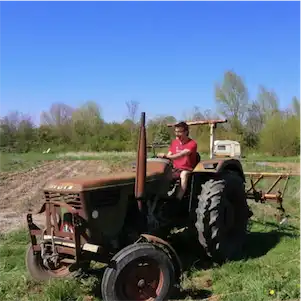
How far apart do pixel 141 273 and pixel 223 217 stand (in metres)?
1.90

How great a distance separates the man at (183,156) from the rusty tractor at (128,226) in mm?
122

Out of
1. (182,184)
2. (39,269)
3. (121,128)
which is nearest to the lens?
(39,269)

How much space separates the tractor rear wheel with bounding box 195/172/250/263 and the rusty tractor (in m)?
0.01

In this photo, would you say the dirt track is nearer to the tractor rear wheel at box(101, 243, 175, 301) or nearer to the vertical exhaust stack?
the vertical exhaust stack

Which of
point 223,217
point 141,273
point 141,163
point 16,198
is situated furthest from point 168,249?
point 16,198

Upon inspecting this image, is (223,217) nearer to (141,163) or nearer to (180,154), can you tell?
(180,154)

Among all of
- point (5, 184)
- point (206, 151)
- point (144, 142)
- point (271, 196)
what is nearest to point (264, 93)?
point (206, 151)

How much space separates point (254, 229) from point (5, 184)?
1069cm

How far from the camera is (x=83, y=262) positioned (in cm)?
441

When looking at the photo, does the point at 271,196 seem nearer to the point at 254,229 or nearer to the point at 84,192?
the point at 254,229

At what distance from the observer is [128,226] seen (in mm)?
5023

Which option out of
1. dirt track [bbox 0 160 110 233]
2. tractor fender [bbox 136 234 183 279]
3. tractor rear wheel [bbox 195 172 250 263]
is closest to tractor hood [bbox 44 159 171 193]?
tractor fender [bbox 136 234 183 279]

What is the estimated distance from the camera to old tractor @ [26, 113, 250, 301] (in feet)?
14.0

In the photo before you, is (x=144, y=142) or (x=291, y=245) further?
(x=291, y=245)
